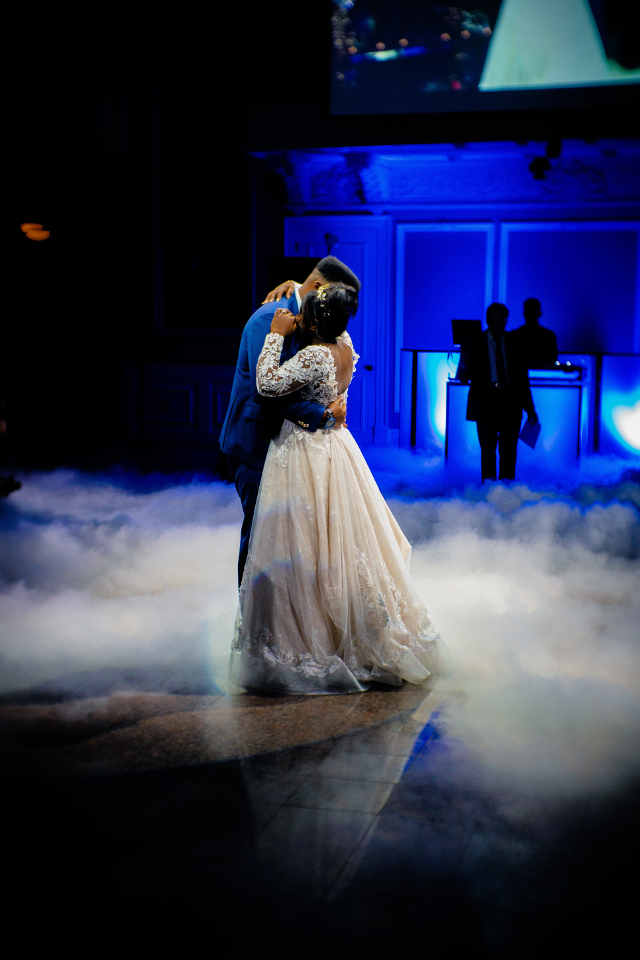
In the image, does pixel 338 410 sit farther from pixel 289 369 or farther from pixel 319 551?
pixel 319 551

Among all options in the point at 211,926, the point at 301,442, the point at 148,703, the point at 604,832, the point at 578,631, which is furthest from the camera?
the point at 578,631

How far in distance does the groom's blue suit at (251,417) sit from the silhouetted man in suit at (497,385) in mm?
3221

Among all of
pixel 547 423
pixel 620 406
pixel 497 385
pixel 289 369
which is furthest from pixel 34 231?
pixel 289 369

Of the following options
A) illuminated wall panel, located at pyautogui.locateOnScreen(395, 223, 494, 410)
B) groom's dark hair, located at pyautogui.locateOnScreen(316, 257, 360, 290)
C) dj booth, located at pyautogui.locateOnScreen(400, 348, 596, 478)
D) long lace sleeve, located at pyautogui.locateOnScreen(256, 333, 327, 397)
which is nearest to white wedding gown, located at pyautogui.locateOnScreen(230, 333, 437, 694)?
long lace sleeve, located at pyautogui.locateOnScreen(256, 333, 327, 397)

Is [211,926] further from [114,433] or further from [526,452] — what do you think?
[114,433]

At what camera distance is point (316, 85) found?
8023 mm

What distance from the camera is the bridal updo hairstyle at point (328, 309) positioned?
9.88 ft

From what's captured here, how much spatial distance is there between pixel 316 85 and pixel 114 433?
3688mm

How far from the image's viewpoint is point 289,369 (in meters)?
3.03

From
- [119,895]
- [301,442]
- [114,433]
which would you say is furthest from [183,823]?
[114,433]

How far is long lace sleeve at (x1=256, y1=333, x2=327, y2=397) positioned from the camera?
9.94 feet

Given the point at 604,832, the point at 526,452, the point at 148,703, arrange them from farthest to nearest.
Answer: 1. the point at 526,452
2. the point at 148,703
3. the point at 604,832

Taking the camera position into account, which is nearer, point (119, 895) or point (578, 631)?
point (119, 895)

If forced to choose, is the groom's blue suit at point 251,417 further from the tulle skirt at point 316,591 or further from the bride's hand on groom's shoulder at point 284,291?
the tulle skirt at point 316,591
